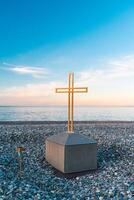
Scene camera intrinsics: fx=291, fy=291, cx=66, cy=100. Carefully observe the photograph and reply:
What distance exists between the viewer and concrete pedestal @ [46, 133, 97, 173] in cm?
1299

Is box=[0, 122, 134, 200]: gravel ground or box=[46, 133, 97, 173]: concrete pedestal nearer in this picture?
box=[0, 122, 134, 200]: gravel ground

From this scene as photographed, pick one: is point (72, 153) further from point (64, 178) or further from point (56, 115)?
point (56, 115)

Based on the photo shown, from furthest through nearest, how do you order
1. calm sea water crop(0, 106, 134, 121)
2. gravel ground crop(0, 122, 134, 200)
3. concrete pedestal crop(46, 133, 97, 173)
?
calm sea water crop(0, 106, 134, 121)
concrete pedestal crop(46, 133, 97, 173)
gravel ground crop(0, 122, 134, 200)

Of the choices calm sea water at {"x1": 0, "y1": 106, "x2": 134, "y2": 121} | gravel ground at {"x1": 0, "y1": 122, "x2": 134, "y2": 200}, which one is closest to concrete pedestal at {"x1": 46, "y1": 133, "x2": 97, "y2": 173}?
gravel ground at {"x1": 0, "y1": 122, "x2": 134, "y2": 200}

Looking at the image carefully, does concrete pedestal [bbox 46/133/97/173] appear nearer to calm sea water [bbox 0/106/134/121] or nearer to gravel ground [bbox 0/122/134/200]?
gravel ground [bbox 0/122/134/200]

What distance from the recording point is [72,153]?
13.1m

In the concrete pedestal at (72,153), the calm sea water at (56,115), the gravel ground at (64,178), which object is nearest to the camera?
the gravel ground at (64,178)

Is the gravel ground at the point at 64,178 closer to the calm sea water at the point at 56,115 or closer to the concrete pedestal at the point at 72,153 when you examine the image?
the concrete pedestal at the point at 72,153

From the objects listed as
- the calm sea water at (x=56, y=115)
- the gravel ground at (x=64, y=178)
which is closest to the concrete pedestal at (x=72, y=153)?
the gravel ground at (x=64, y=178)

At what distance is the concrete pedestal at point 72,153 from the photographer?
13.0 m

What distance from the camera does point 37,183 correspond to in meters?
11.1

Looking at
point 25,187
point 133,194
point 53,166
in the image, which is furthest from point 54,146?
point 133,194

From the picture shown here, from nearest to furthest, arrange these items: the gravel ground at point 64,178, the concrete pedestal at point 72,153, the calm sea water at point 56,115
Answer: the gravel ground at point 64,178
the concrete pedestal at point 72,153
the calm sea water at point 56,115

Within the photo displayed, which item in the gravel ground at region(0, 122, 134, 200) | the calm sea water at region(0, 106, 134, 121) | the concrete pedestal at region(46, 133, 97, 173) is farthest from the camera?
the calm sea water at region(0, 106, 134, 121)
